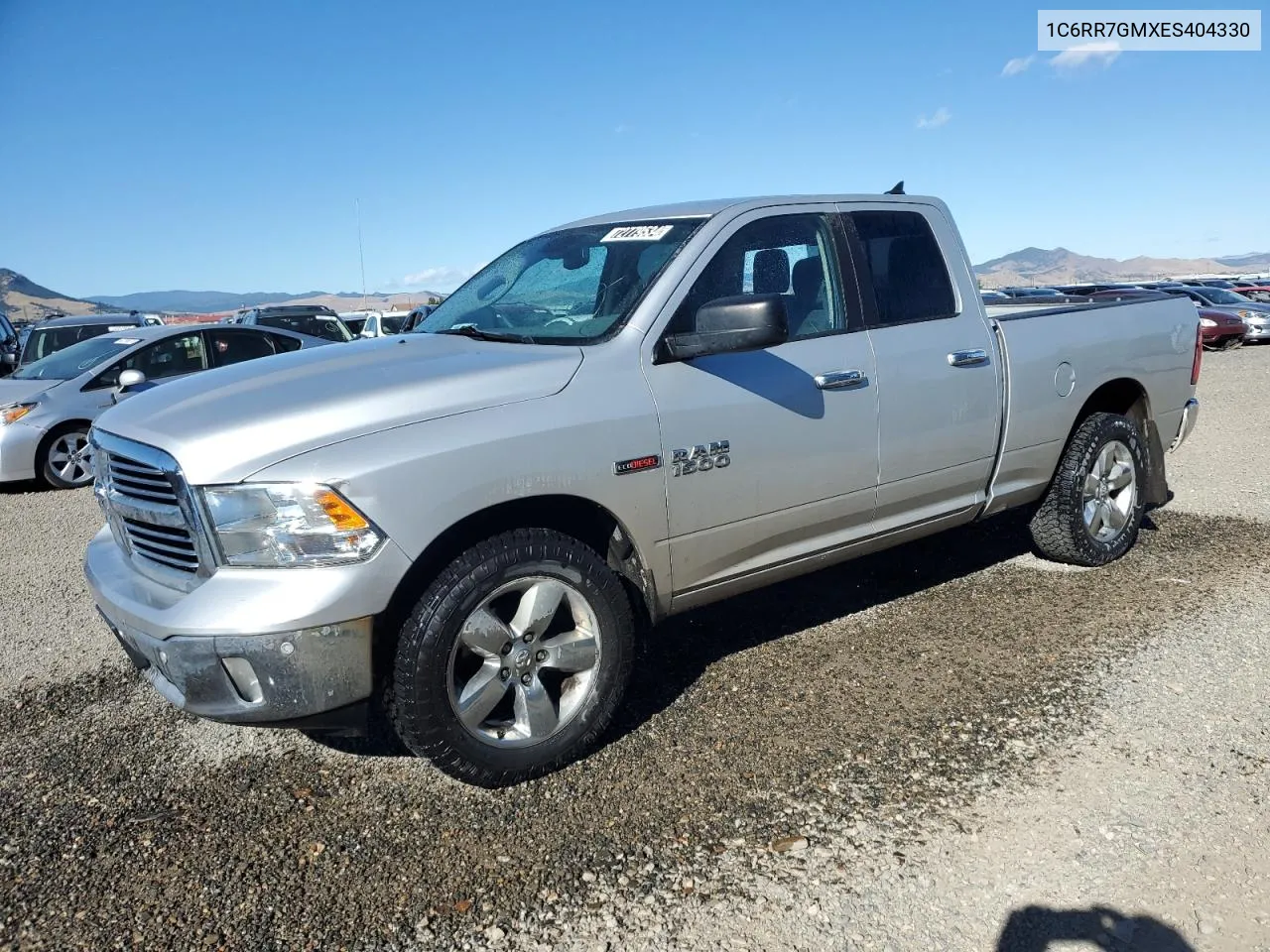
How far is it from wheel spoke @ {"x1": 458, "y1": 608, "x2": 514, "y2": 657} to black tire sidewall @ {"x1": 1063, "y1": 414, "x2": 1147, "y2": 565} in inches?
132

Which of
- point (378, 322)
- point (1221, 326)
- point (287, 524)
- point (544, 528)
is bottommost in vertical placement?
point (1221, 326)

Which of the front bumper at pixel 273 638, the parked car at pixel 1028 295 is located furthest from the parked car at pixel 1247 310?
the front bumper at pixel 273 638

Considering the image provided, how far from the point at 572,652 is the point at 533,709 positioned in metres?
0.22

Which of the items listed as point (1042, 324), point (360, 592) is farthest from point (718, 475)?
point (1042, 324)

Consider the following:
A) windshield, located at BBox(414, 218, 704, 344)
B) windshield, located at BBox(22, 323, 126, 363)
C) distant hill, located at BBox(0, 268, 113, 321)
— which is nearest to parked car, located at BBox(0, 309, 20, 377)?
windshield, located at BBox(22, 323, 126, 363)

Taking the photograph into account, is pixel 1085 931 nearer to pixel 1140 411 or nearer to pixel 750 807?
pixel 750 807

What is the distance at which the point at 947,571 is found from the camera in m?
5.38

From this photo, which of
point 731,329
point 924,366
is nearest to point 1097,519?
point 924,366

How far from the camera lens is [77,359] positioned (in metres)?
10.0

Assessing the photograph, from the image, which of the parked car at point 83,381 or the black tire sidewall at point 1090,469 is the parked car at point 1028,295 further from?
the parked car at point 83,381

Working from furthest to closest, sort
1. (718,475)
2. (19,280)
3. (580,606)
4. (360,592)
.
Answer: (19,280) < (718,475) < (580,606) < (360,592)

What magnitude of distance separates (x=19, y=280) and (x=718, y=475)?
224 meters

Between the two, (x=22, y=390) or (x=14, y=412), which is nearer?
(x=14, y=412)

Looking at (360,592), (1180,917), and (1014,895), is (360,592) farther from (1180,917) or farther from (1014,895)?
(1180,917)
